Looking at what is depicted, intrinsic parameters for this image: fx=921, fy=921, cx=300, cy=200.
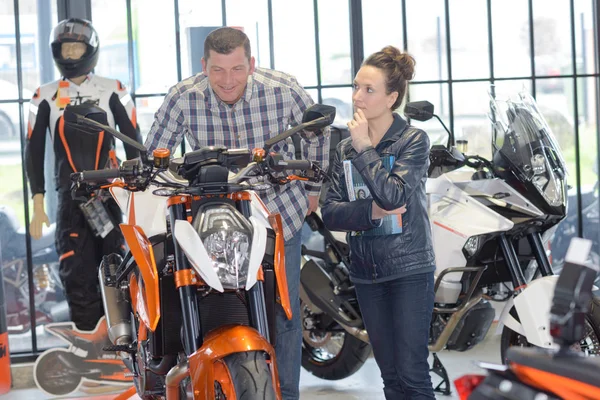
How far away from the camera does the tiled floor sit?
440cm

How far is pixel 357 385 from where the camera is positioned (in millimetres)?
4598

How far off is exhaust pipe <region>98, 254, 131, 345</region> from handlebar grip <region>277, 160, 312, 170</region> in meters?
0.83

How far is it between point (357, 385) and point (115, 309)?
1.80 m

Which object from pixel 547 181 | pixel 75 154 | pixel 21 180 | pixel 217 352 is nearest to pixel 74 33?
pixel 75 154

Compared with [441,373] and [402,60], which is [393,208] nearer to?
[402,60]

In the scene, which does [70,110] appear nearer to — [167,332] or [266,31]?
[167,332]

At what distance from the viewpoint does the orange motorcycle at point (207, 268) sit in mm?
2342

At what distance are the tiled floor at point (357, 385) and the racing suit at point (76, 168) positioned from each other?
48cm

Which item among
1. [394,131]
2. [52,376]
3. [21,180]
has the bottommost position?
[52,376]

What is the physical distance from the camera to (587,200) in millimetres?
5742

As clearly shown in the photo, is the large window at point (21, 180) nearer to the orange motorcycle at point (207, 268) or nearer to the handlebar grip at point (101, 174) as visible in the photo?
the orange motorcycle at point (207, 268)

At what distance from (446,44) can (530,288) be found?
2510mm

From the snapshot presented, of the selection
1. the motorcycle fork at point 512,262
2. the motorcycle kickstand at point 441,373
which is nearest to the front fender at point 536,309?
the motorcycle fork at point 512,262

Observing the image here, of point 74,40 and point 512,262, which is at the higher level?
point 74,40
